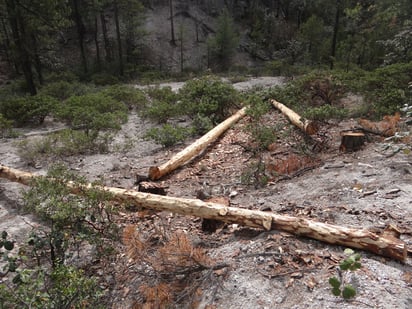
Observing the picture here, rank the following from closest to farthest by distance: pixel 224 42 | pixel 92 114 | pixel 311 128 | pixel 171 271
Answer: pixel 171 271 → pixel 311 128 → pixel 92 114 → pixel 224 42

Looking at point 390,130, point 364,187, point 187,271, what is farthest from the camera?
point 390,130

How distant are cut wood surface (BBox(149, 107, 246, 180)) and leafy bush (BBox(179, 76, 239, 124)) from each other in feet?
2.81

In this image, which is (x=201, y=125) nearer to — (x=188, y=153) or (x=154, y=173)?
(x=188, y=153)

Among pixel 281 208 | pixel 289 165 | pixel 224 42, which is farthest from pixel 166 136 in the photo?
pixel 224 42

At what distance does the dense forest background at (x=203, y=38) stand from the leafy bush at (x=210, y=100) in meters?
7.04

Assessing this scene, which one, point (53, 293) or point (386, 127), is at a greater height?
point (386, 127)

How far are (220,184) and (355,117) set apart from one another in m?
5.51

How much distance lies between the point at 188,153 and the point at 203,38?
2937 cm

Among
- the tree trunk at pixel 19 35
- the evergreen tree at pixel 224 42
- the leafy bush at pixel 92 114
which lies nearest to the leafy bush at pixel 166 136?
the leafy bush at pixel 92 114

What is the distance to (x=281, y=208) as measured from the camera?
4074mm

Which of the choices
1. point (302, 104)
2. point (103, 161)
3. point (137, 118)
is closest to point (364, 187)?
point (103, 161)

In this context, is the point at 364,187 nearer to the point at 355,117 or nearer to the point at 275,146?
the point at 275,146

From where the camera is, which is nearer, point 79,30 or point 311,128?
point 311,128

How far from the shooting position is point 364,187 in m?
4.28
